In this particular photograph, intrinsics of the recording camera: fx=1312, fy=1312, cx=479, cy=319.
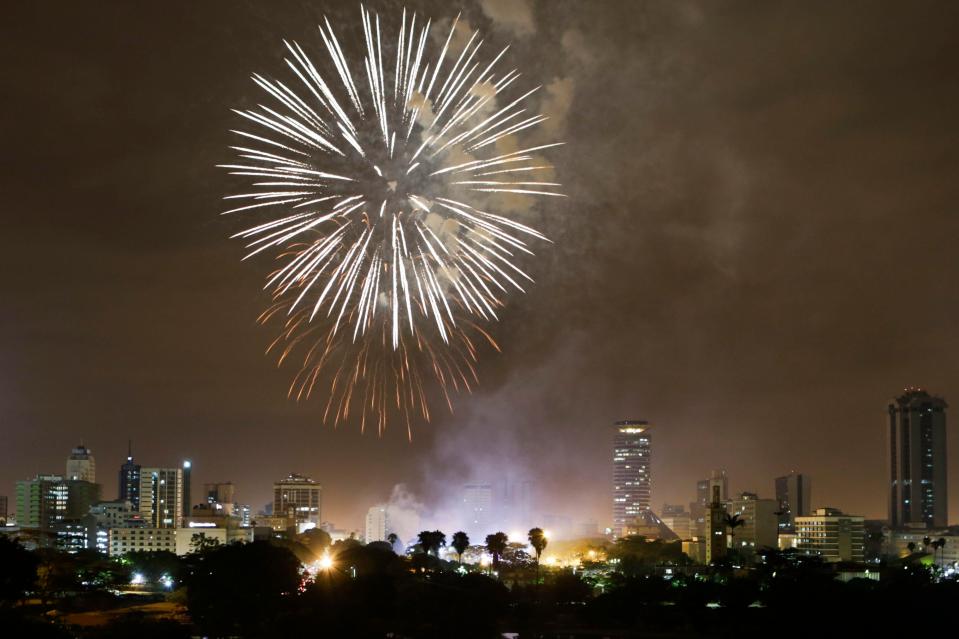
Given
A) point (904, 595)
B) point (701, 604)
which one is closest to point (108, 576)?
point (701, 604)

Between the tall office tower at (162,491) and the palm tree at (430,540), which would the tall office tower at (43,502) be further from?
the palm tree at (430,540)

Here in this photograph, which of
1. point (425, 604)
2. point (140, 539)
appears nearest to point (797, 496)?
point (140, 539)

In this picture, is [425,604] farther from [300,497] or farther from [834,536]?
[300,497]

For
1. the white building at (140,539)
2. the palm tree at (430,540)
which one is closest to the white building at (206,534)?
the white building at (140,539)

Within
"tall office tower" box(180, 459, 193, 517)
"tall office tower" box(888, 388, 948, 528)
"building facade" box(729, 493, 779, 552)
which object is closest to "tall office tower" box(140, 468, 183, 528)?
"tall office tower" box(180, 459, 193, 517)

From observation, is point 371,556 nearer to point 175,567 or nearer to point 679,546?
point 175,567
